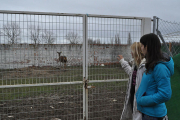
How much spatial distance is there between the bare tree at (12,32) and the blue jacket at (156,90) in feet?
8.28

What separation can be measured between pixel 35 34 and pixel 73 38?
2.58ft

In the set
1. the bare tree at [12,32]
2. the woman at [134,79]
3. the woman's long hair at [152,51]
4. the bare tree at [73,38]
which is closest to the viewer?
the woman's long hair at [152,51]

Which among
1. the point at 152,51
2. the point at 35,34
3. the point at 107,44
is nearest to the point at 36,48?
the point at 35,34

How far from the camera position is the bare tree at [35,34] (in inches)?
124

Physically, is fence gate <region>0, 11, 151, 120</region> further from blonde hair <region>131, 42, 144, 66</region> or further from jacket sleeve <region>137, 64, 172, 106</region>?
jacket sleeve <region>137, 64, 172, 106</region>

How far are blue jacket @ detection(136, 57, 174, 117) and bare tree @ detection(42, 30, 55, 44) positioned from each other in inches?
Result: 80.0

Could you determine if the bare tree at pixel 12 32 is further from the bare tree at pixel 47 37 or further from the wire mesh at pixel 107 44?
the wire mesh at pixel 107 44

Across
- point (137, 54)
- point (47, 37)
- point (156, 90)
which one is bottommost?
point (156, 90)

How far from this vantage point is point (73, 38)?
337 cm

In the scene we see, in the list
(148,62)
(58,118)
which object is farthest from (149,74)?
(58,118)

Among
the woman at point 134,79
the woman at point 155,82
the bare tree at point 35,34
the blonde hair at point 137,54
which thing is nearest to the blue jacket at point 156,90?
the woman at point 155,82

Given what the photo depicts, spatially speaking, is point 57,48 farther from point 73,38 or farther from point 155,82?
point 155,82

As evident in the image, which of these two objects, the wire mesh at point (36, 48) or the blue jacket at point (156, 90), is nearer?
the blue jacket at point (156, 90)

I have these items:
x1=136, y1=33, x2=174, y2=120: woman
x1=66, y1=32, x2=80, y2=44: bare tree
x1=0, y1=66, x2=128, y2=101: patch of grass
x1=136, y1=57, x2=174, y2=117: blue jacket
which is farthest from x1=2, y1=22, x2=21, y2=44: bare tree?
x1=136, y1=57, x2=174, y2=117: blue jacket
